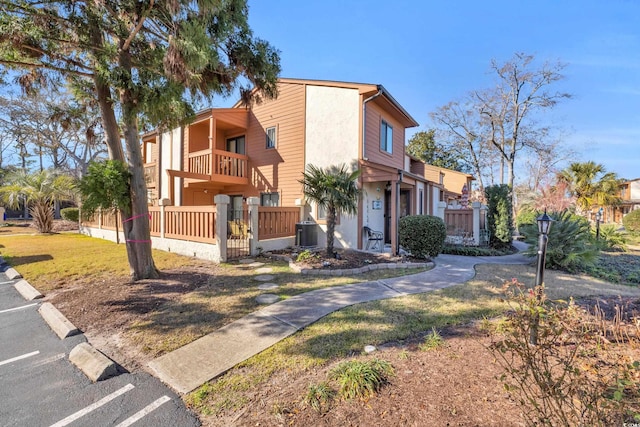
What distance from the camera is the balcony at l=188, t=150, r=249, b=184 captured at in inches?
490

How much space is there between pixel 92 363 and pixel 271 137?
430 inches

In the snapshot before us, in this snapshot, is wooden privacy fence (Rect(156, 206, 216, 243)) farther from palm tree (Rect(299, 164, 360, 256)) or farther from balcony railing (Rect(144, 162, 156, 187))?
balcony railing (Rect(144, 162, 156, 187))

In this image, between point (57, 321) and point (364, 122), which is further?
point (364, 122)

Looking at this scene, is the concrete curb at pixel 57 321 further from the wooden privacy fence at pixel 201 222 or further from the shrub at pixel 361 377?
the shrub at pixel 361 377

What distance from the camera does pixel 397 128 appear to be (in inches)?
546

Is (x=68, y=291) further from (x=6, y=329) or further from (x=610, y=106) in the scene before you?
(x=610, y=106)

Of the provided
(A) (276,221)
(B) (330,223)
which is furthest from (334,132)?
(B) (330,223)

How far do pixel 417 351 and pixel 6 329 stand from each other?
246 inches

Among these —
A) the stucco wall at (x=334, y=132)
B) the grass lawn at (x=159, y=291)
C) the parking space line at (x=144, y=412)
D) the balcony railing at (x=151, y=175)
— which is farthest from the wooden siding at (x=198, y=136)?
the parking space line at (x=144, y=412)

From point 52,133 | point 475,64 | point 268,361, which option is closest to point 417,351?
point 268,361

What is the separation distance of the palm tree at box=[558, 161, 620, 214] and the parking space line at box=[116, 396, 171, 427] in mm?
34702

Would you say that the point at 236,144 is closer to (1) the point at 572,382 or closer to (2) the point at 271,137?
(2) the point at 271,137

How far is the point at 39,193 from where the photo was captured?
53.0ft

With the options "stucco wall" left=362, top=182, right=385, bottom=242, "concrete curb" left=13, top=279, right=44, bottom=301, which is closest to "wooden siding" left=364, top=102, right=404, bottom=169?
"stucco wall" left=362, top=182, right=385, bottom=242
